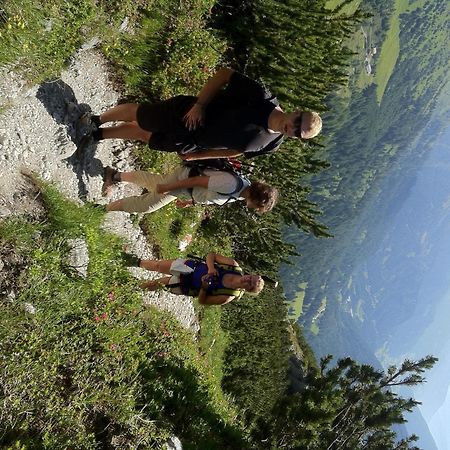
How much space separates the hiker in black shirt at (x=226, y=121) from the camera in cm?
527

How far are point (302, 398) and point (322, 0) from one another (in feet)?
39.8

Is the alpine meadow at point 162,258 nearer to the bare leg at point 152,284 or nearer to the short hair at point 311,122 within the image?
the bare leg at point 152,284

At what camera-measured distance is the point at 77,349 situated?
6.88 metres

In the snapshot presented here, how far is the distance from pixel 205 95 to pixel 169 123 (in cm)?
79

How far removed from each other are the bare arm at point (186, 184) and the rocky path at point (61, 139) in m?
1.27

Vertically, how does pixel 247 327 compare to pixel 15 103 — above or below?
above

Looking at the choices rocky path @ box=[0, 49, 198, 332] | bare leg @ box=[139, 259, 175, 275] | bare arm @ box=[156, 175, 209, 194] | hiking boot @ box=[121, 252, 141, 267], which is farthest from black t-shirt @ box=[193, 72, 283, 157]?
hiking boot @ box=[121, 252, 141, 267]

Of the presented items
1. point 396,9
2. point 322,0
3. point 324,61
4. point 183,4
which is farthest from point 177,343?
point 396,9

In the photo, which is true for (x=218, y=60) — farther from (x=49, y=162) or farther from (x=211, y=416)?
(x=211, y=416)

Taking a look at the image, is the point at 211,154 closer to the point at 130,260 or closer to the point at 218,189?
the point at 218,189

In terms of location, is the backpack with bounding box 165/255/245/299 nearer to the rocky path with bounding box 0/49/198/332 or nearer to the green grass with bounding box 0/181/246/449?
the green grass with bounding box 0/181/246/449

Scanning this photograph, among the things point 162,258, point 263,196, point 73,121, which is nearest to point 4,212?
point 73,121

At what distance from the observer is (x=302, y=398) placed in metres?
15.9

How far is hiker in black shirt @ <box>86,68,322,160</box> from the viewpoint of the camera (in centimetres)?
527
